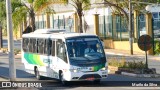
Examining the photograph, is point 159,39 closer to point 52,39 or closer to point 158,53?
point 158,53

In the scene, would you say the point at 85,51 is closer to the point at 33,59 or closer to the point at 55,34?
the point at 55,34

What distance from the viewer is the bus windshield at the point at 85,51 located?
20.6m

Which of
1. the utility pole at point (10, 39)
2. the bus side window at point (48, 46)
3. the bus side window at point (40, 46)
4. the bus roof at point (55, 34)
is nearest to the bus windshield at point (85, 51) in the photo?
the bus roof at point (55, 34)

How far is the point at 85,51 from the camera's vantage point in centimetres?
2089

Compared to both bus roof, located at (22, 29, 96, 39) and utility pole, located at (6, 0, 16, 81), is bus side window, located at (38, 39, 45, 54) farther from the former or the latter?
utility pole, located at (6, 0, 16, 81)

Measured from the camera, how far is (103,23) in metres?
53.4

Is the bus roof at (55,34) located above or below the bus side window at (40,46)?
above

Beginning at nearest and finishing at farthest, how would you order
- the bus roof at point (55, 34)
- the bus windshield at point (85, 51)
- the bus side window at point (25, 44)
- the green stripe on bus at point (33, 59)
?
the bus windshield at point (85, 51) → the bus roof at point (55, 34) → the green stripe on bus at point (33, 59) → the bus side window at point (25, 44)

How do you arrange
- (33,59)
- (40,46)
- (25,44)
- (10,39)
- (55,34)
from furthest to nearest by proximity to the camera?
(25,44) < (33,59) < (40,46) < (55,34) < (10,39)

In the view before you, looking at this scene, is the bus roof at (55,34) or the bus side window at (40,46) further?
the bus side window at (40,46)

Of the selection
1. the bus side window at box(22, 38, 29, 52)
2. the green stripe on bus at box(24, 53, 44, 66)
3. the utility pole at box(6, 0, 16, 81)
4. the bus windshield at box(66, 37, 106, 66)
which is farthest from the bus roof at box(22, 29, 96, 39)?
the utility pole at box(6, 0, 16, 81)

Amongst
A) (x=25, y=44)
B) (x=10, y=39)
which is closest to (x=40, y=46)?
(x=25, y=44)

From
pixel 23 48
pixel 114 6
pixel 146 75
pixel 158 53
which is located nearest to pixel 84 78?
pixel 146 75

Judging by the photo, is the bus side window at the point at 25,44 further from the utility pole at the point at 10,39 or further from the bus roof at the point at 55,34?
the utility pole at the point at 10,39
